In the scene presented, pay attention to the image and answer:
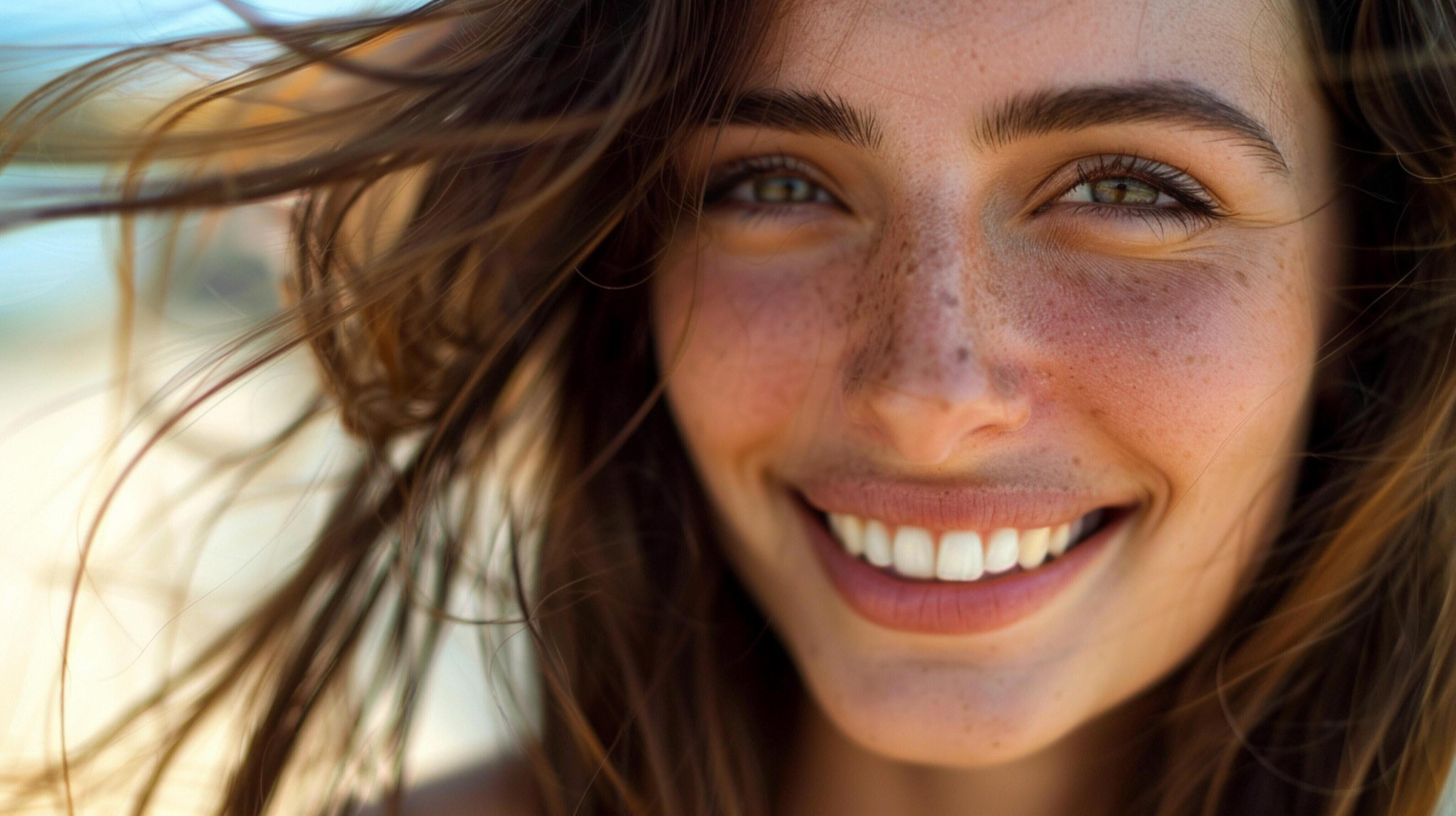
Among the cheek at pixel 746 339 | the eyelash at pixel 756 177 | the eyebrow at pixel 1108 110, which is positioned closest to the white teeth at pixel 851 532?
the cheek at pixel 746 339

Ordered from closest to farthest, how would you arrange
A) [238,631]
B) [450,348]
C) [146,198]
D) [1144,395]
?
[1144,395] < [146,198] < [450,348] < [238,631]

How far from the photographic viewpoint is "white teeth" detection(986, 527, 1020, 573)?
1.30 meters

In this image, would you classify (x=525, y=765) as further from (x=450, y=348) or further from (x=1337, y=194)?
(x=1337, y=194)

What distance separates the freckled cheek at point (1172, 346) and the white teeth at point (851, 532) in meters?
0.30

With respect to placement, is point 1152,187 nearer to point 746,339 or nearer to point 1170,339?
point 1170,339

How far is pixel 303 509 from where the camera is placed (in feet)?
5.75

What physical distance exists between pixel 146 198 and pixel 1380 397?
1438 millimetres

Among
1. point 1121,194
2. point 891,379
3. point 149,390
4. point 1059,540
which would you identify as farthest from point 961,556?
point 149,390

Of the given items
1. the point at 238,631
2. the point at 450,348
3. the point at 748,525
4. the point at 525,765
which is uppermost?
the point at 450,348

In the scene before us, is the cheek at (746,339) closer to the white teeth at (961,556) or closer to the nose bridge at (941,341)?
the nose bridge at (941,341)

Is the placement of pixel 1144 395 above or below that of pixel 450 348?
below

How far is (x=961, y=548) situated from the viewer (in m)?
1.31

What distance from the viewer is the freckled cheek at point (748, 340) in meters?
1.26

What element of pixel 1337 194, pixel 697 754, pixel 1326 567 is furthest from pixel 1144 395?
pixel 697 754
